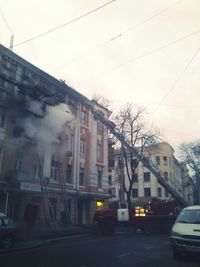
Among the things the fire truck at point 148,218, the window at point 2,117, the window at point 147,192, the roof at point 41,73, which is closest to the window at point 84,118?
the roof at point 41,73

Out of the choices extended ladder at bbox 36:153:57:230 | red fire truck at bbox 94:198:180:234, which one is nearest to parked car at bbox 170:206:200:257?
red fire truck at bbox 94:198:180:234

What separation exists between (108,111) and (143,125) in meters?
5.20

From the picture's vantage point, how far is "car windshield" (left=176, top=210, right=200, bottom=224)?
36.2 feet

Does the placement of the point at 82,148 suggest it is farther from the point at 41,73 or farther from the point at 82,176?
the point at 41,73

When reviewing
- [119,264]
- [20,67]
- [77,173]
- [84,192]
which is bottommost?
[119,264]

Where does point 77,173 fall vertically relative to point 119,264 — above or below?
above

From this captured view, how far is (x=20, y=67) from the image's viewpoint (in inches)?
1031

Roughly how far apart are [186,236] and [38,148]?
17682 mm

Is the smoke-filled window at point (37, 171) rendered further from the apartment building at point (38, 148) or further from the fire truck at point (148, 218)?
the fire truck at point (148, 218)

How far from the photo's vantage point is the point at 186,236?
10.2 meters

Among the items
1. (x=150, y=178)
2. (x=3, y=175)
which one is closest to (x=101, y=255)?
(x=3, y=175)

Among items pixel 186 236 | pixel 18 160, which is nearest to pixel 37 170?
pixel 18 160

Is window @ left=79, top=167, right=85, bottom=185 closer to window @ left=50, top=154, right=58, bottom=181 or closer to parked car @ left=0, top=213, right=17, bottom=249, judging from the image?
window @ left=50, top=154, right=58, bottom=181

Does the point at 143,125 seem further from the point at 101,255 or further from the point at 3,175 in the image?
the point at 101,255
